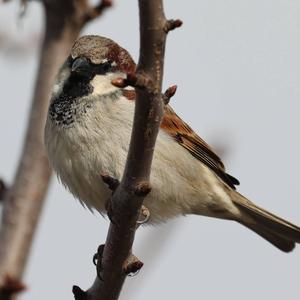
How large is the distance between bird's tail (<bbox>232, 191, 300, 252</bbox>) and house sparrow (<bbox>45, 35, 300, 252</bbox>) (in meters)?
0.24

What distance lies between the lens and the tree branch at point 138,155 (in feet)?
6.79

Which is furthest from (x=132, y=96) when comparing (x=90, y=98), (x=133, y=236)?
(x=133, y=236)

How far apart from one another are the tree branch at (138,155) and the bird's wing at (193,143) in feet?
5.03

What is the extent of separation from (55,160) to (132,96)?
0.51 metres

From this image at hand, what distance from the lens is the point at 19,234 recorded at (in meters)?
3.53

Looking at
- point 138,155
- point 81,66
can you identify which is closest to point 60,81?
point 81,66

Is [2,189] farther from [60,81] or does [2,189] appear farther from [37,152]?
[60,81]

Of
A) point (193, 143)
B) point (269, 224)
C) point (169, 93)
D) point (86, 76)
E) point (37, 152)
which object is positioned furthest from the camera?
point (269, 224)

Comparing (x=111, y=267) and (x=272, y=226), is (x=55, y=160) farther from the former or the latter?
(x=272, y=226)

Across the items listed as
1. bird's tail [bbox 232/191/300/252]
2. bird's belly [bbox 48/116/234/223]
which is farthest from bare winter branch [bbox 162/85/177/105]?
bird's tail [bbox 232/191/300/252]

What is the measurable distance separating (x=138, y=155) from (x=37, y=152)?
5.12 ft

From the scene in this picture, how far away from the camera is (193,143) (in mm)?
4422

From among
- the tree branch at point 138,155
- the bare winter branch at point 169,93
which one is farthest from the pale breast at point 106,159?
the bare winter branch at point 169,93

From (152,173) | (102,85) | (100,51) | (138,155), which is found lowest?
(138,155)
